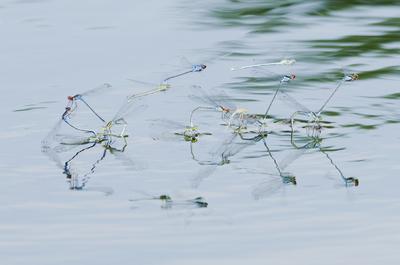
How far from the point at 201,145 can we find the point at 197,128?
0.72 ft

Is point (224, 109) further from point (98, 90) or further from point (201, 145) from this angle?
point (98, 90)

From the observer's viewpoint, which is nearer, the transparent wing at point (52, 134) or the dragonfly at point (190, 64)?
the transparent wing at point (52, 134)

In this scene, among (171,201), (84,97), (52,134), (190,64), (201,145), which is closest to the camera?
(171,201)

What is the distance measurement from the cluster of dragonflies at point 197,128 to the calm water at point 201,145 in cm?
3

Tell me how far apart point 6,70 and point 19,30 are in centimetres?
94

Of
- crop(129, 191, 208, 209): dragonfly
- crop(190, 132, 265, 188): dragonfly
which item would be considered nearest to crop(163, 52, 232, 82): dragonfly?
crop(190, 132, 265, 188): dragonfly

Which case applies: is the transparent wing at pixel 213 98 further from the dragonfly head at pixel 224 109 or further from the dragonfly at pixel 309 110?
the dragonfly at pixel 309 110

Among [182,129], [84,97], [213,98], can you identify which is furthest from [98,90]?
[182,129]

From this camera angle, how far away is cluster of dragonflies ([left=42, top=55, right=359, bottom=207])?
5249mm

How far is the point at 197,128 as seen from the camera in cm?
561

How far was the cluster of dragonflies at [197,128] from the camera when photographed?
17.2 feet

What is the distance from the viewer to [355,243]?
4180 mm

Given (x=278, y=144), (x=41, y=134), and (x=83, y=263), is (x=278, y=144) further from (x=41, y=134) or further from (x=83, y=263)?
(x=83, y=263)

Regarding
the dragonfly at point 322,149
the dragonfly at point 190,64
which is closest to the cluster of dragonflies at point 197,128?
the dragonfly at point 322,149
